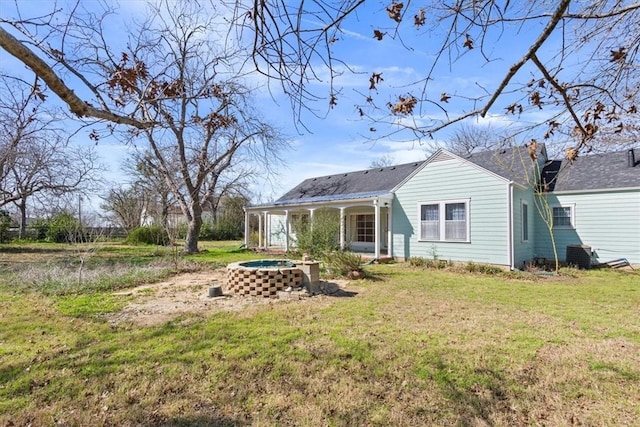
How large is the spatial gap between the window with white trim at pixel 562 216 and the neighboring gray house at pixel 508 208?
3 centimetres

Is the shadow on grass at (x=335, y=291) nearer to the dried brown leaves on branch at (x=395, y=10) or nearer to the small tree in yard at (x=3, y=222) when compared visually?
the dried brown leaves on branch at (x=395, y=10)

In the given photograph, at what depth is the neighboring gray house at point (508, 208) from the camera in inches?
435

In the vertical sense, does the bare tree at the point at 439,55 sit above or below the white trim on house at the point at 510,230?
above

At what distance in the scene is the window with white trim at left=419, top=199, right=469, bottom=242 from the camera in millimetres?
11758

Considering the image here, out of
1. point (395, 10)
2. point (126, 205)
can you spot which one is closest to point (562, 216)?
point (395, 10)

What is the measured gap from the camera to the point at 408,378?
3.46 meters

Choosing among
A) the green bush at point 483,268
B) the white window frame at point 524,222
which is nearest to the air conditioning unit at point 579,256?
the white window frame at point 524,222

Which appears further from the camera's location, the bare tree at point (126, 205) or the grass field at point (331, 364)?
the bare tree at point (126, 205)

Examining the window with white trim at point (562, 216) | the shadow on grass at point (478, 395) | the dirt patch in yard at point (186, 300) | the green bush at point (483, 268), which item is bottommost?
the shadow on grass at point (478, 395)

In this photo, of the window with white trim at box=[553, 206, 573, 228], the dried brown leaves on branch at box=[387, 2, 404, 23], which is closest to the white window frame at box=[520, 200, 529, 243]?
the window with white trim at box=[553, 206, 573, 228]

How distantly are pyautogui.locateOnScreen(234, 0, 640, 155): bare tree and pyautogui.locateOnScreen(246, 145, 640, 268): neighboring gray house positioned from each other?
792 centimetres

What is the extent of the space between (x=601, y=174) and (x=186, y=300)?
46.7 feet

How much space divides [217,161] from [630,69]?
16.0 m

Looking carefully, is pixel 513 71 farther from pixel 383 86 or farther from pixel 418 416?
pixel 418 416
